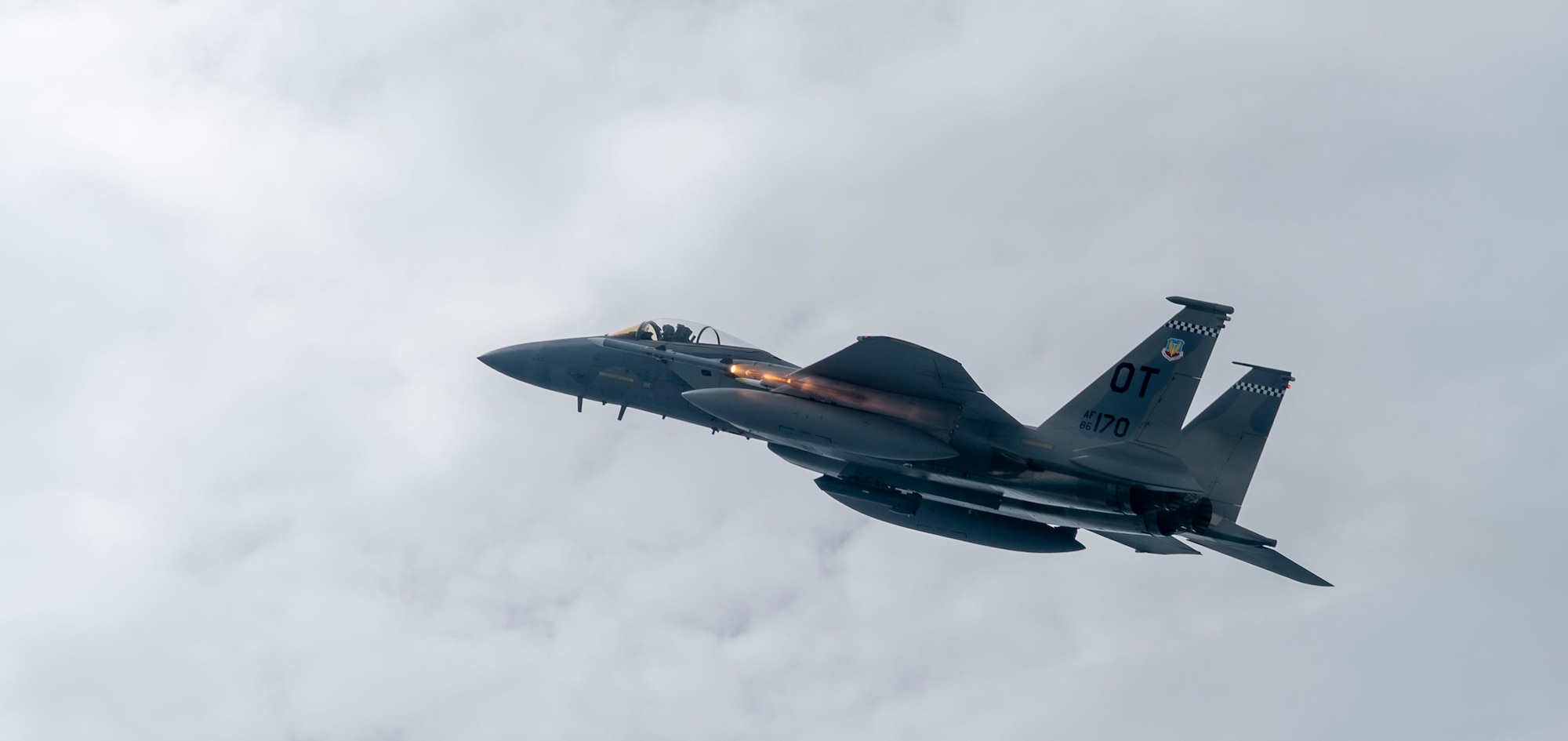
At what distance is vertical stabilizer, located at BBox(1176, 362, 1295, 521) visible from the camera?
26781 mm

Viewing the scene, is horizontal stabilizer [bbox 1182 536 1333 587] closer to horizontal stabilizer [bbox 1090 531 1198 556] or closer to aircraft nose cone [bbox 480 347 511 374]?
horizontal stabilizer [bbox 1090 531 1198 556]

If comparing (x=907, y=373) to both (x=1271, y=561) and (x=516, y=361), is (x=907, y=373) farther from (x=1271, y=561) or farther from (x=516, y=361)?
(x=516, y=361)

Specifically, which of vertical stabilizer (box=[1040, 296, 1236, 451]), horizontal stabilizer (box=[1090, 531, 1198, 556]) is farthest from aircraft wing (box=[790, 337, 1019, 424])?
horizontal stabilizer (box=[1090, 531, 1198, 556])

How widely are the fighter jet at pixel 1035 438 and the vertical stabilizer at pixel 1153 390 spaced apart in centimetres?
3

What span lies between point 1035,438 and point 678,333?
914cm

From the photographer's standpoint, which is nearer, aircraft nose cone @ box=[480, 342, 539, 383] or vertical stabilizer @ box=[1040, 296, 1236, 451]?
vertical stabilizer @ box=[1040, 296, 1236, 451]

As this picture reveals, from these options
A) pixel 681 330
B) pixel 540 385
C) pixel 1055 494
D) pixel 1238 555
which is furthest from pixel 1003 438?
pixel 540 385

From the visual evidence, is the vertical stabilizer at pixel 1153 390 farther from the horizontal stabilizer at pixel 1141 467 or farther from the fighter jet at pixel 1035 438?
the horizontal stabilizer at pixel 1141 467

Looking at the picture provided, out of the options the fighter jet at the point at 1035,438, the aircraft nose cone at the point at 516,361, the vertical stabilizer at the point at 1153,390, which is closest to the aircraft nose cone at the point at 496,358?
the aircraft nose cone at the point at 516,361

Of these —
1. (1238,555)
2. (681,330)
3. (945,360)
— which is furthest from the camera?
(681,330)

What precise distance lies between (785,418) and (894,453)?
2347 millimetres

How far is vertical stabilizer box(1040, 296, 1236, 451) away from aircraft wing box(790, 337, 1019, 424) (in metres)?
1.60

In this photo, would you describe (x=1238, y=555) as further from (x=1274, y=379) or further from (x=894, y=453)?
(x=894, y=453)

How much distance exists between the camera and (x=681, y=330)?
30.3 metres
